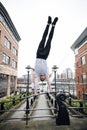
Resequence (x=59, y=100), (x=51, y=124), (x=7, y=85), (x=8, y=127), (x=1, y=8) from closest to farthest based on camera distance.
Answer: (x=8, y=127) < (x=51, y=124) < (x=59, y=100) < (x=1, y=8) < (x=7, y=85)

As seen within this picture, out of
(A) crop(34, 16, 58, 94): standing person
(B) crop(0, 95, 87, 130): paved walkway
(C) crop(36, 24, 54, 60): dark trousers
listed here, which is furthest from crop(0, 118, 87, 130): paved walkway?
(C) crop(36, 24, 54, 60): dark trousers

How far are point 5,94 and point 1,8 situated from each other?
1304 cm

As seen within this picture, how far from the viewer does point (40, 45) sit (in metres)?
6.27

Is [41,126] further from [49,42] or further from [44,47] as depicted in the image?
[49,42]

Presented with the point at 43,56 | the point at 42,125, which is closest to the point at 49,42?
the point at 43,56

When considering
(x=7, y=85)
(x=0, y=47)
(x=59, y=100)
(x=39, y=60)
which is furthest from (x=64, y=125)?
(x=7, y=85)

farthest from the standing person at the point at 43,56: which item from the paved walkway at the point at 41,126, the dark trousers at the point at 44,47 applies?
the paved walkway at the point at 41,126

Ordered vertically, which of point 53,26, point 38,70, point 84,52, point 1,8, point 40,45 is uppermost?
point 1,8

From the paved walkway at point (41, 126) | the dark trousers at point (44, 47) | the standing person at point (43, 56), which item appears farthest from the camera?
the dark trousers at point (44, 47)

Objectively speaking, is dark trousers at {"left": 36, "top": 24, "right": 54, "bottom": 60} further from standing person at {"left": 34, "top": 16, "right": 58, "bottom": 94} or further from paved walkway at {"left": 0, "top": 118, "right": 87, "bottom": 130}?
paved walkway at {"left": 0, "top": 118, "right": 87, "bottom": 130}

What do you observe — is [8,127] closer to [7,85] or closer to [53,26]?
[53,26]

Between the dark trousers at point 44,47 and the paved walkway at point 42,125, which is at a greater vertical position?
the dark trousers at point 44,47

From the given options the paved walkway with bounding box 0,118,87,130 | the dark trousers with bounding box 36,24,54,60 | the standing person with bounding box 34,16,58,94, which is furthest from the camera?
the dark trousers with bounding box 36,24,54,60

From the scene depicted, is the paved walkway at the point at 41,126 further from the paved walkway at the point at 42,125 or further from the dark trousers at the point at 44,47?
the dark trousers at the point at 44,47
